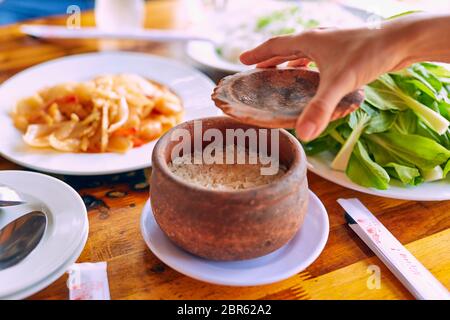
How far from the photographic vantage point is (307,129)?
779mm

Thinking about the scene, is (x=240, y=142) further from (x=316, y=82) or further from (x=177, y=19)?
(x=177, y=19)

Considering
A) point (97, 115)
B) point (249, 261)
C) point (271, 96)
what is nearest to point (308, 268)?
point (249, 261)

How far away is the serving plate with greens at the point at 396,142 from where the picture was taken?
44.9 inches

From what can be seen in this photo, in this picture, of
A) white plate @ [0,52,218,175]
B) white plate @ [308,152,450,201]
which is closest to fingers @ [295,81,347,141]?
white plate @ [308,152,450,201]

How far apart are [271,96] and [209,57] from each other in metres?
0.96

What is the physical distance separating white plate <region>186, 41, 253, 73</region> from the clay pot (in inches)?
34.8

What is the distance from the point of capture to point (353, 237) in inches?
41.0

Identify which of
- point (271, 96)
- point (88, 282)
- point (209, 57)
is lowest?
point (88, 282)

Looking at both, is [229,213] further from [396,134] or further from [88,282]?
[396,134]

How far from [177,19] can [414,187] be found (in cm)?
148

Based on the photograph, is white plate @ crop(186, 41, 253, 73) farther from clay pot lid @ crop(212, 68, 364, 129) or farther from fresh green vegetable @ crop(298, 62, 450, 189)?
clay pot lid @ crop(212, 68, 364, 129)

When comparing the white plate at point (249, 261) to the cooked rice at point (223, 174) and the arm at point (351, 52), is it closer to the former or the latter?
the cooked rice at point (223, 174)

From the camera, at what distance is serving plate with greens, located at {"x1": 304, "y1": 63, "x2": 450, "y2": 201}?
3.74 feet
